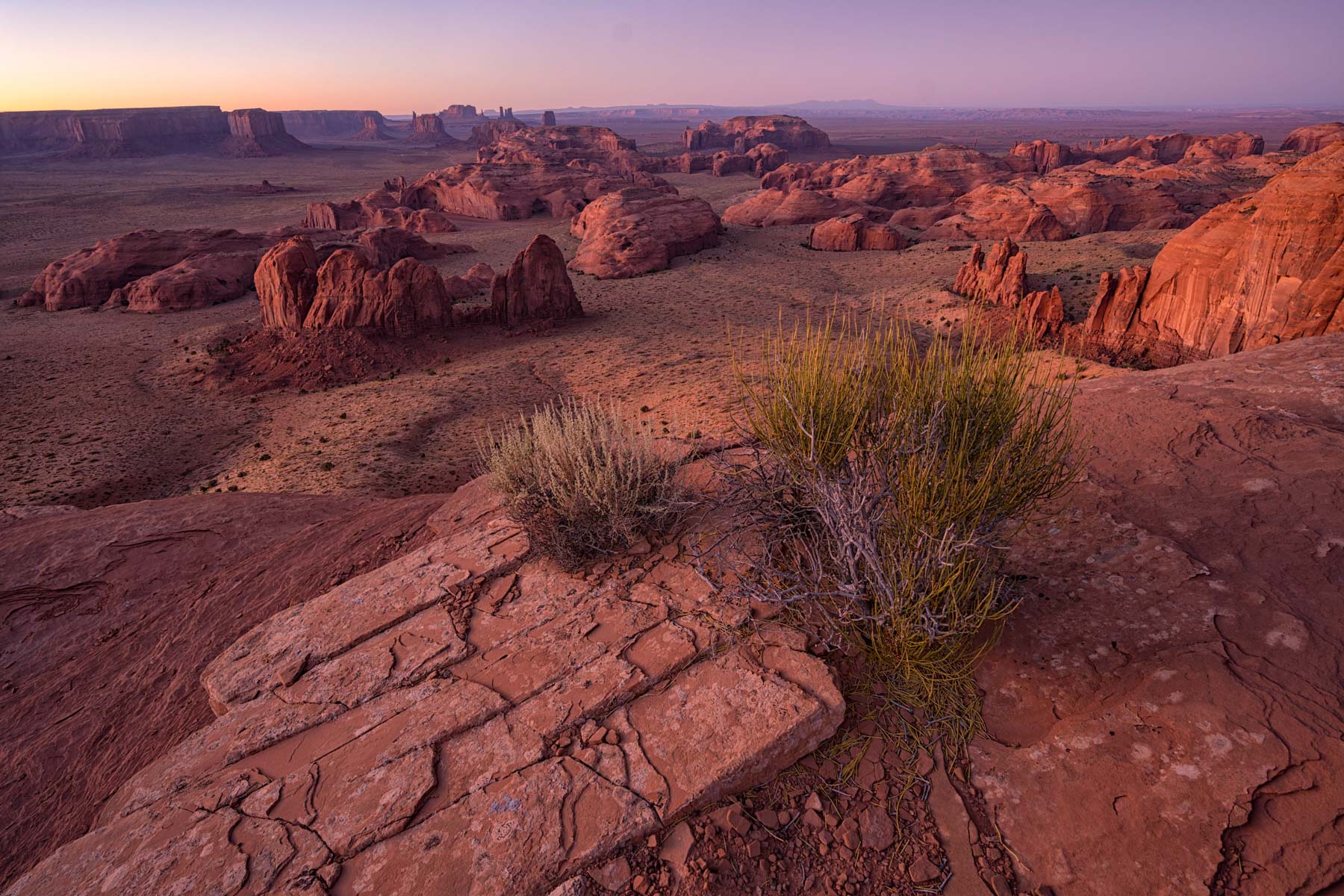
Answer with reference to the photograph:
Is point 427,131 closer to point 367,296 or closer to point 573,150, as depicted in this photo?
point 573,150

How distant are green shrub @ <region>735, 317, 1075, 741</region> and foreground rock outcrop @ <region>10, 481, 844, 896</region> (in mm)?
505

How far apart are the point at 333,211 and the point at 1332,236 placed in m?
48.9

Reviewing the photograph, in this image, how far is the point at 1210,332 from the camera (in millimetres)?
14891

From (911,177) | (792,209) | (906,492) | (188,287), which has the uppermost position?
(911,177)

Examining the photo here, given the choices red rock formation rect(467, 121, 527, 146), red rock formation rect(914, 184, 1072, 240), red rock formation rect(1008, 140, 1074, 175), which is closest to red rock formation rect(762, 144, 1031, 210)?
red rock formation rect(1008, 140, 1074, 175)

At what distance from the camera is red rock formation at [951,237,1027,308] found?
20969 millimetres

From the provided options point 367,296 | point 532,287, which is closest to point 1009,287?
point 532,287

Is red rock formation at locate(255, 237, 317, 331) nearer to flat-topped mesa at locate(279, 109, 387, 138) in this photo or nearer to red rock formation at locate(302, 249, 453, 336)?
red rock formation at locate(302, 249, 453, 336)

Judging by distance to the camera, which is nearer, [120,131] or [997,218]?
[997,218]

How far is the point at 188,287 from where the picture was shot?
83.8 ft

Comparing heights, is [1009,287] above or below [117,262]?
below

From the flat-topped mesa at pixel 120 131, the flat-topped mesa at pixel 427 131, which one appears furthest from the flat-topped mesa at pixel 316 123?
the flat-topped mesa at pixel 120 131

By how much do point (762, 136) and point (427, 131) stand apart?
320 ft

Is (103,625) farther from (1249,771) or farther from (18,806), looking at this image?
(1249,771)
